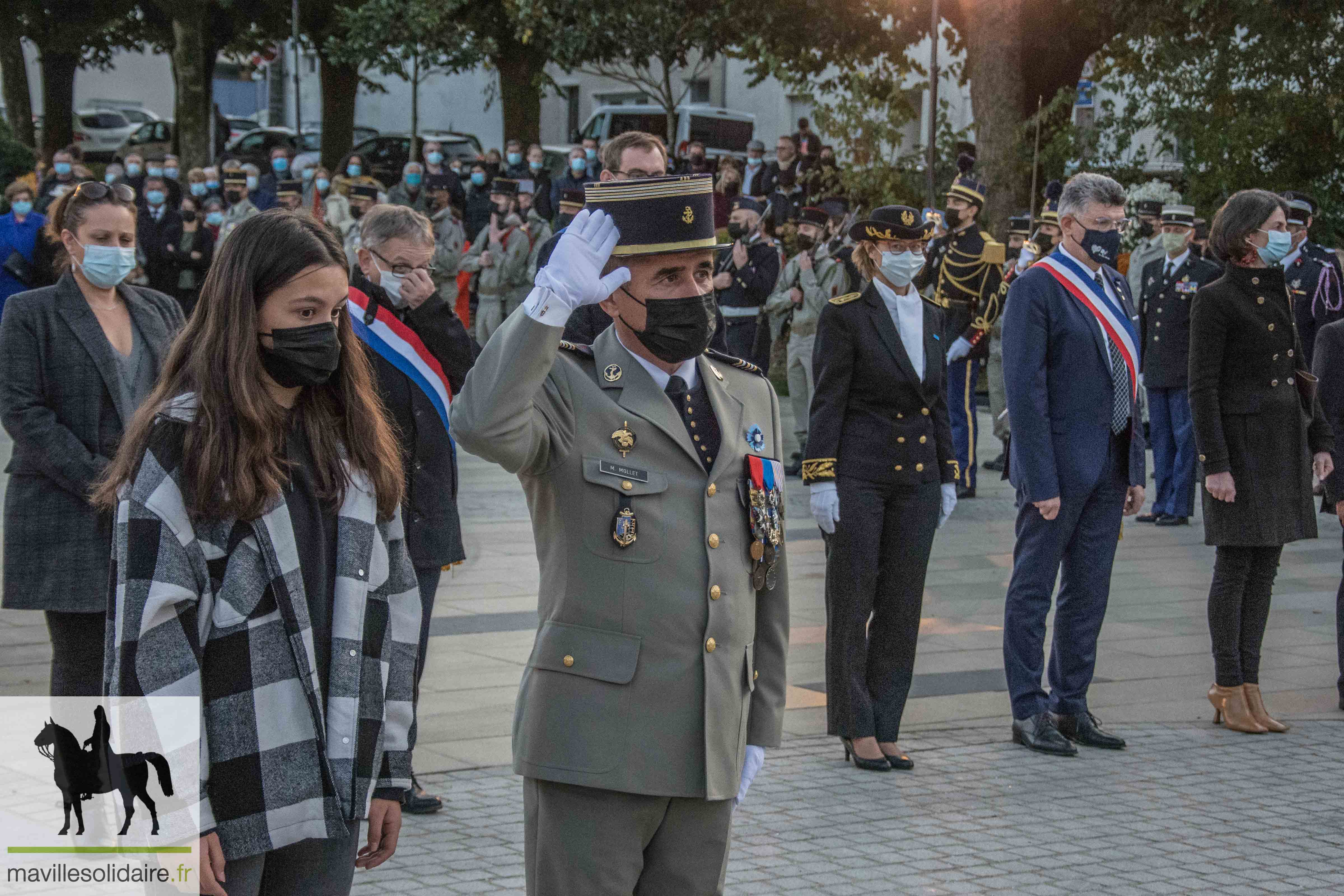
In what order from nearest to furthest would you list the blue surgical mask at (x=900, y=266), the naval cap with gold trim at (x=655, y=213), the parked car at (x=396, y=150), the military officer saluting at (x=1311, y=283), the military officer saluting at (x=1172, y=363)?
the naval cap with gold trim at (x=655, y=213)
the blue surgical mask at (x=900, y=266)
the military officer saluting at (x=1172, y=363)
the military officer saluting at (x=1311, y=283)
the parked car at (x=396, y=150)

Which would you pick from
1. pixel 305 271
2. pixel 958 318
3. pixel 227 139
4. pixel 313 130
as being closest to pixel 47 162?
pixel 227 139

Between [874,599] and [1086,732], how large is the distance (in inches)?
42.7

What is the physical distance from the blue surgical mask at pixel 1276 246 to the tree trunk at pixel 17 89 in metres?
38.3

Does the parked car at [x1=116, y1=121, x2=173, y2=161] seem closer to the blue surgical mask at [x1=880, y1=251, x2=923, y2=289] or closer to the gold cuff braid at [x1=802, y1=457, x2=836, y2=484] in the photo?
the blue surgical mask at [x1=880, y1=251, x2=923, y2=289]

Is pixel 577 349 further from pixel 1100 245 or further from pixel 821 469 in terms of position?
pixel 1100 245

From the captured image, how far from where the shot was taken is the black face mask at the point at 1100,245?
6.69 m

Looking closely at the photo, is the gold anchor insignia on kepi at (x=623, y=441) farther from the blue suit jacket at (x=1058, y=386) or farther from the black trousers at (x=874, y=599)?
the blue suit jacket at (x=1058, y=386)

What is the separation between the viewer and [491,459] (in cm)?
Result: 316

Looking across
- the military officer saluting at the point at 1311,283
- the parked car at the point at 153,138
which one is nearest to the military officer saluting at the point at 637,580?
the military officer saluting at the point at 1311,283

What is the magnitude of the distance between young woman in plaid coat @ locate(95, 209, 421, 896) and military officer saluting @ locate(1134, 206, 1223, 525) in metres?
9.76

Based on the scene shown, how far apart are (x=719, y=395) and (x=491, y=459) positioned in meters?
0.57

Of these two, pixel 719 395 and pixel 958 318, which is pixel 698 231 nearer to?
pixel 719 395

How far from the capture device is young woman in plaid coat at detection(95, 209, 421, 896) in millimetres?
2934

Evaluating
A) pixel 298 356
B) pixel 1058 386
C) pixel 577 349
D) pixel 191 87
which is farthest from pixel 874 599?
pixel 191 87
